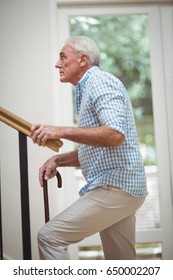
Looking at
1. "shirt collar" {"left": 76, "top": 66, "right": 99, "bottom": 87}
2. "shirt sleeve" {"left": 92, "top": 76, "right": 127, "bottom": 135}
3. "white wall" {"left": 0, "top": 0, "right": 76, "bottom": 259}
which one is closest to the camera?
"shirt sleeve" {"left": 92, "top": 76, "right": 127, "bottom": 135}

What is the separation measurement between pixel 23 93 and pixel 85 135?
1.82 feet

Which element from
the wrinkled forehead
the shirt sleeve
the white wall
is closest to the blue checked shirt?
the shirt sleeve

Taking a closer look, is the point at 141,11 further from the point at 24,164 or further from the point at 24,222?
the point at 24,222

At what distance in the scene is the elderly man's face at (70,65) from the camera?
1394 millimetres

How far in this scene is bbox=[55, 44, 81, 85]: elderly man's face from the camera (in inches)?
54.9

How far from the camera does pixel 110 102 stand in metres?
1.19

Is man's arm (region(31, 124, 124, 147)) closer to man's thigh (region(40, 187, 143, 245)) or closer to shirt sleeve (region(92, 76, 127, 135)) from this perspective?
shirt sleeve (region(92, 76, 127, 135))

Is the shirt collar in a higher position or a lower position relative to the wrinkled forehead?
lower

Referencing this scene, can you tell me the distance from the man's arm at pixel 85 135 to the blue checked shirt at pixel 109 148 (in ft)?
0.10

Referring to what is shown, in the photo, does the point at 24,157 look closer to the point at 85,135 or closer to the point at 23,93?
the point at 85,135

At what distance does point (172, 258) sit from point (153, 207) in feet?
0.79

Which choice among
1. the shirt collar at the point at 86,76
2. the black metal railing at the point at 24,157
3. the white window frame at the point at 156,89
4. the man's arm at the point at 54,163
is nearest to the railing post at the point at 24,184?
the black metal railing at the point at 24,157

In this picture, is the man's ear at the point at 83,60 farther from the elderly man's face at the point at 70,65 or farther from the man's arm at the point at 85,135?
the man's arm at the point at 85,135

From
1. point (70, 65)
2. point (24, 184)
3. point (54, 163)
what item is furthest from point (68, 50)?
point (24, 184)
